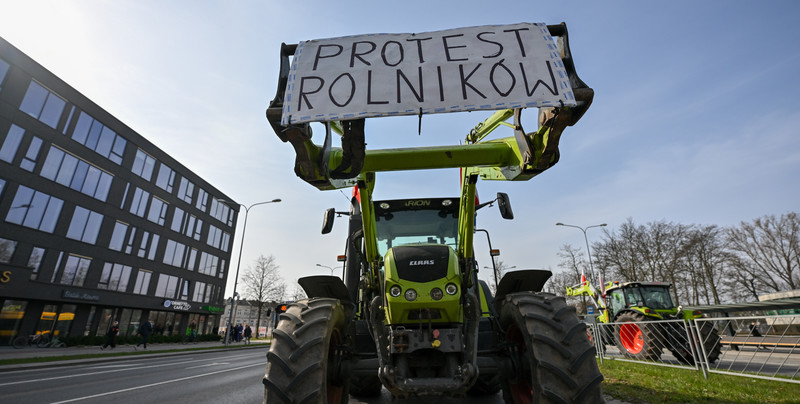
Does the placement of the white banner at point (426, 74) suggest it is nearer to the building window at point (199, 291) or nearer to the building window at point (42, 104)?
the building window at point (42, 104)

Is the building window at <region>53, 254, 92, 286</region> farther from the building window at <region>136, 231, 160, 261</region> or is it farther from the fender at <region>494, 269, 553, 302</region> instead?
the fender at <region>494, 269, 553, 302</region>

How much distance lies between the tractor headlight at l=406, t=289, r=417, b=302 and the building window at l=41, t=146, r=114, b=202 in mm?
28692

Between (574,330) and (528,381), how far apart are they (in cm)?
93

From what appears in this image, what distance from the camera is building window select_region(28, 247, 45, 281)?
21.2 m

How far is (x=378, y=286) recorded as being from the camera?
3.86 metres

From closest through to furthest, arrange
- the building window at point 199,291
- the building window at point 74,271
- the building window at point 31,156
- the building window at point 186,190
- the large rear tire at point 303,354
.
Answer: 1. the large rear tire at point 303,354
2. the building window at point 31,156
3. the building window at point 74,271
4. the building window at point 186,190
5. the building window at point 199,291

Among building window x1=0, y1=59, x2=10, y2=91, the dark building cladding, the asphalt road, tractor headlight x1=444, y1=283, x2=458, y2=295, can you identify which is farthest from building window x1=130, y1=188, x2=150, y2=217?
tractor headlight x1=444, y1=283, x2=458, y2=295

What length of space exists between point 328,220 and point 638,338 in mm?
10817

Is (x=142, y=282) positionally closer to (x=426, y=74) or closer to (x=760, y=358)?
(x=426, y=74)

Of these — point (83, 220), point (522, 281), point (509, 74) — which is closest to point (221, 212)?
point (83, 220)

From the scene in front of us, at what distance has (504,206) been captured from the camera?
4059 millimetres

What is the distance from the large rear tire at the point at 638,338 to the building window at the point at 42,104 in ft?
103

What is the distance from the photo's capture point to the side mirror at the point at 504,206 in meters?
4.03

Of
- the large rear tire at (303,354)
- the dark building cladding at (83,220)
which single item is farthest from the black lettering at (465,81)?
the dark building cladding at (83,220)
